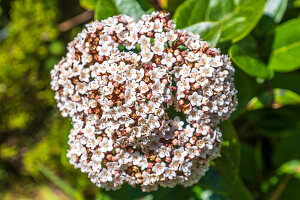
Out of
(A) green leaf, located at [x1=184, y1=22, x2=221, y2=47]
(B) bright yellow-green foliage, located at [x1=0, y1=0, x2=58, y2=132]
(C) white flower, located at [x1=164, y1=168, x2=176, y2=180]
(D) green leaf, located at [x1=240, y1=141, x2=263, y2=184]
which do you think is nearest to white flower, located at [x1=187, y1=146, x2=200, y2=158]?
(C) white flower, located at [x1=164, y1=168, x2=176, y2=180]

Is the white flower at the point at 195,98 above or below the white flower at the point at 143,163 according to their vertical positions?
above

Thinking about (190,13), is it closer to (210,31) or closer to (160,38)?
(210,31)

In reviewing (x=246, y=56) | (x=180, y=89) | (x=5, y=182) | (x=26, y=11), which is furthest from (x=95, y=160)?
(x=5, y=182)

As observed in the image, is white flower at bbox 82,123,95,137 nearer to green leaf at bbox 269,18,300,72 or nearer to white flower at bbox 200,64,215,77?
white flower at bbox 200,64,215,77

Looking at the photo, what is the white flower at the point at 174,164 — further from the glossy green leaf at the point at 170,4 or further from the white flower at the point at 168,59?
the glossy green leaf at the point at 170,4

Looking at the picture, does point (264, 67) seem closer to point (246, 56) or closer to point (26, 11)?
point (246, 56)

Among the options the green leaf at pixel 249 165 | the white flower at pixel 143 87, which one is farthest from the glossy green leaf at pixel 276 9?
the white flower at pixel 143 87

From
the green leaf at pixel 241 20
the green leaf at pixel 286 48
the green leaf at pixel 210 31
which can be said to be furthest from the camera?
the green leaf at pixel 286 48
